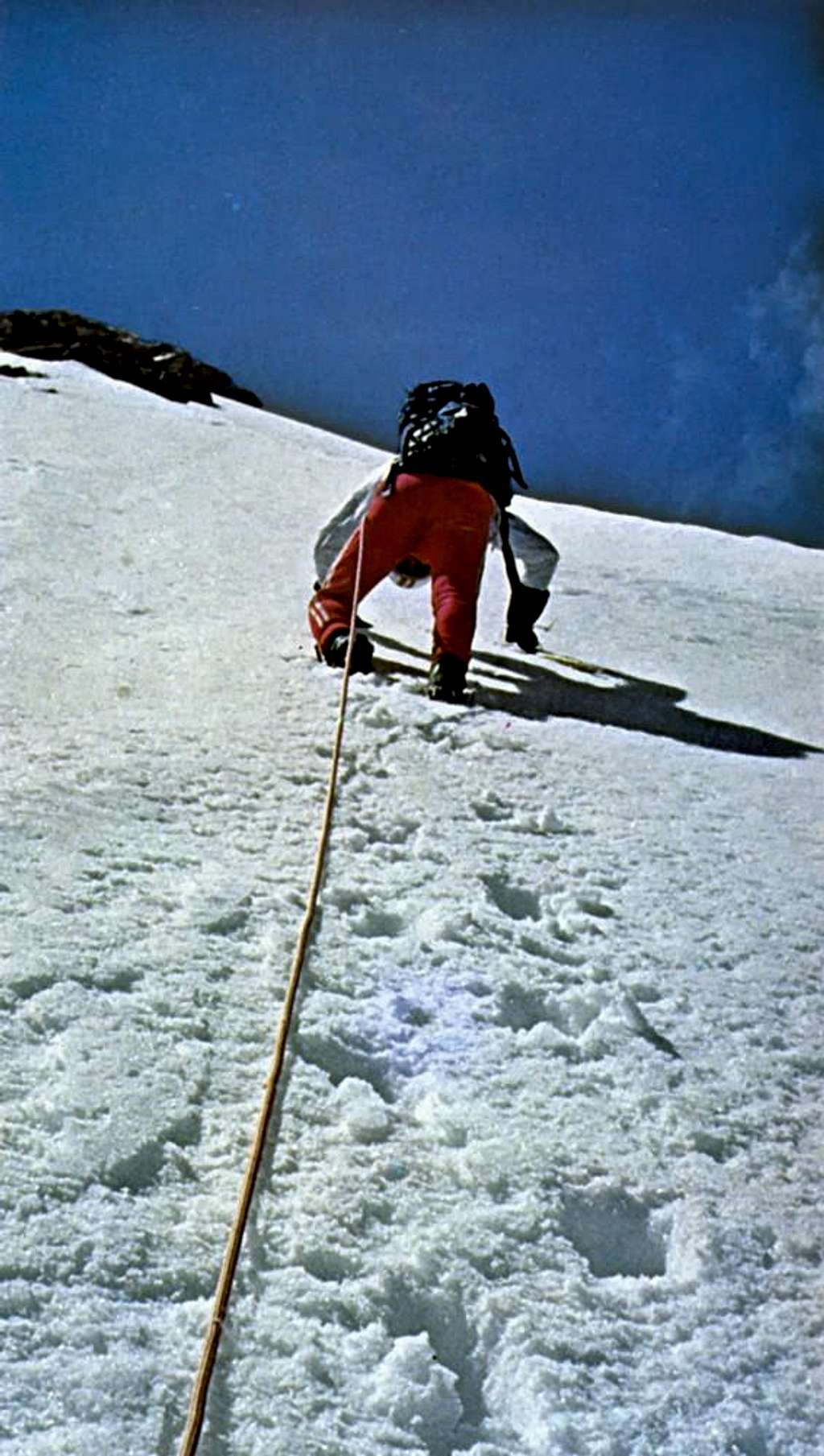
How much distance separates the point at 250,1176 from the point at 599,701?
336cm

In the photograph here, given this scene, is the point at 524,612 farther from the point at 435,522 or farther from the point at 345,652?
the point at 345,652

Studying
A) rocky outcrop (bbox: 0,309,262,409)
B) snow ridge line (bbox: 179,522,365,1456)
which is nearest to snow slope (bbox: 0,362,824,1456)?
snow ridge line (bbox: 179,522,365,1456)

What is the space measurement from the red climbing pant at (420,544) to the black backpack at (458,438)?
5cm

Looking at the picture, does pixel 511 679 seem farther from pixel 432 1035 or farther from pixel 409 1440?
pixel 409 1440

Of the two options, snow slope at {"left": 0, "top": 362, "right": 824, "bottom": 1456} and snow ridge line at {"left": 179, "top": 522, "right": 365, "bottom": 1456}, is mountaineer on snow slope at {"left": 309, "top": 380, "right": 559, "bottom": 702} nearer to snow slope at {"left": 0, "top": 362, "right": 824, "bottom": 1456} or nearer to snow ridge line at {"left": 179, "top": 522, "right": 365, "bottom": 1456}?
snow slope at {"left": 0, "top": 362, "right": 824, "bottom": 1456}

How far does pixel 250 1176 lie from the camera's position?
71.4 inches

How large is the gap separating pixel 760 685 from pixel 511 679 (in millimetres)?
1836

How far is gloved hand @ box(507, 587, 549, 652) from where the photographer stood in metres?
5.40

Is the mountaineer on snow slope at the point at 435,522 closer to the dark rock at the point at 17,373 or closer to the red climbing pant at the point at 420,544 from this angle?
the red climbing pant at the point at 420,544

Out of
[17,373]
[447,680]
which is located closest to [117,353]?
[17,373]

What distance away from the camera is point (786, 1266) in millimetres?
1964

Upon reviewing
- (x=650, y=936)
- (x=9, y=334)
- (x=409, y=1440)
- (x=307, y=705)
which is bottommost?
(x=409, y=1440)

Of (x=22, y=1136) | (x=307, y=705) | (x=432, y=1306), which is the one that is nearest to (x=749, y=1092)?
(x=432, y=1306)

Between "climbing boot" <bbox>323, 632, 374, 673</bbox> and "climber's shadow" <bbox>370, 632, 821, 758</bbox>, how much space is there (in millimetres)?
214
